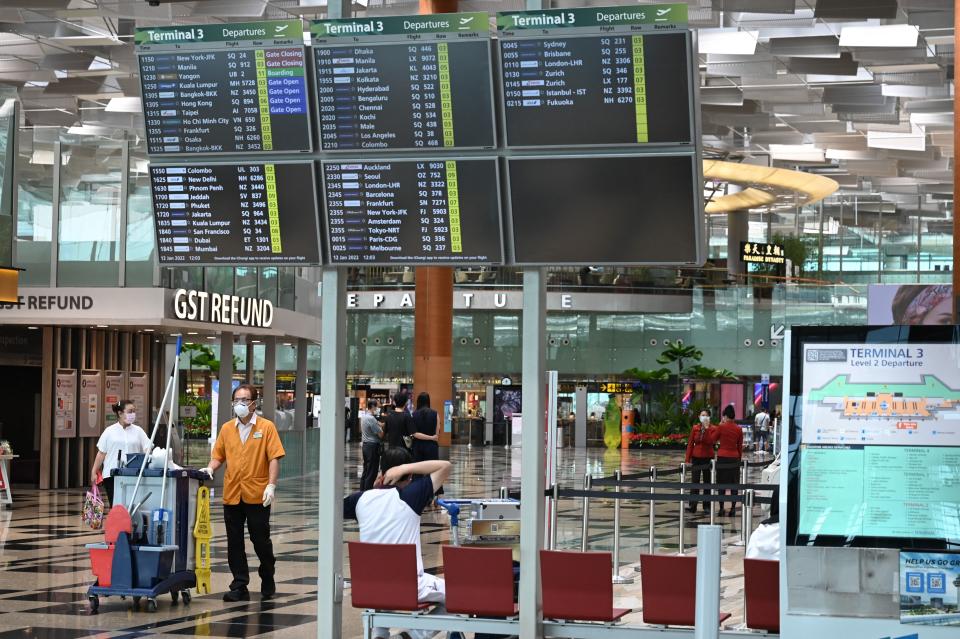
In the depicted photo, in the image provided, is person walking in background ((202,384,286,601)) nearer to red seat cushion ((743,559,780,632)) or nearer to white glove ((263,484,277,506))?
white glove ((263,484,277,506))

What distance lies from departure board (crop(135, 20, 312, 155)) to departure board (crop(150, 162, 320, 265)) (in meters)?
0.14

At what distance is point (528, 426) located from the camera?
7938 mm

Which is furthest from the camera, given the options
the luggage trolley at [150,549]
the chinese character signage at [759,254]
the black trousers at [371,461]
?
the chinese character signage at [759,254]

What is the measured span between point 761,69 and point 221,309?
12137 millimetres

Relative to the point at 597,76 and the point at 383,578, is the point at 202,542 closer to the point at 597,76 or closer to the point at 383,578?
the point at 383,578

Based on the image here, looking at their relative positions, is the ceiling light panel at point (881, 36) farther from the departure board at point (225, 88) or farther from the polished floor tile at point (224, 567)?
the departure board at point (225, 88)

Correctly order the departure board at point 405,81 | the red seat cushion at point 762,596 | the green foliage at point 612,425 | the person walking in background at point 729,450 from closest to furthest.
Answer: the red seat cushion at point 762,596, the departure board at point 405,81, the person walking in background at point 729,450, the green foliage at point 612,425

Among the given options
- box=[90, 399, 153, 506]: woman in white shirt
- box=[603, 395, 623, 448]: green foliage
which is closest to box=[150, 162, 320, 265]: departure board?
box=[90, 399, 153, 506]: woman in white shirt

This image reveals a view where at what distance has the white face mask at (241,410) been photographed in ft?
35.8

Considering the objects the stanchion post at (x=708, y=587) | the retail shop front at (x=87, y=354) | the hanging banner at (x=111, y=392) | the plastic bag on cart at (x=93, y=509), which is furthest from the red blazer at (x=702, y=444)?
the stanchion post at (x=708, y=587)

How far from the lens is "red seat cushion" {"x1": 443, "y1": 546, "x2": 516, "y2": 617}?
24.7 feet

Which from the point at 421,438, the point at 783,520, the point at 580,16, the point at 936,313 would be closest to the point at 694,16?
the point at 421,438

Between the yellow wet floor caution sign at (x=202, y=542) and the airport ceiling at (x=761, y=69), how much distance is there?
13583 millimetres

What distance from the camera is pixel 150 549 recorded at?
35.0 ft
